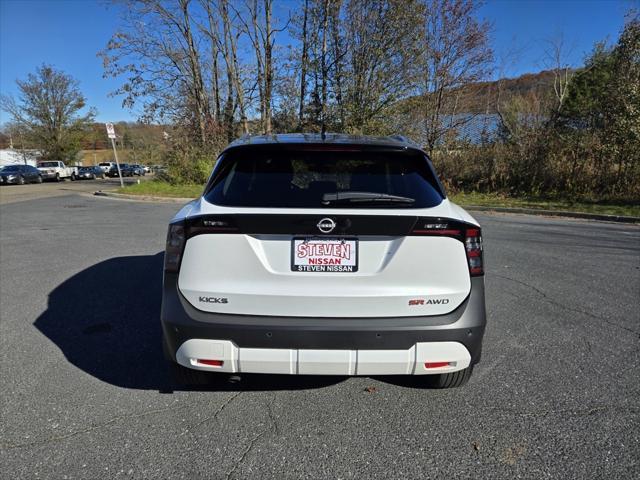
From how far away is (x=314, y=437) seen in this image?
7.54ft

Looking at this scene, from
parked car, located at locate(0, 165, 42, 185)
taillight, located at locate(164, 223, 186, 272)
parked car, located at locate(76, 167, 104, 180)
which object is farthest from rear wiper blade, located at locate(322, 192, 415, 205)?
parked car, located at locate(76, 167, 104, 180)

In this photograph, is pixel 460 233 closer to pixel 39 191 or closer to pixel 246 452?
pixel 246 452

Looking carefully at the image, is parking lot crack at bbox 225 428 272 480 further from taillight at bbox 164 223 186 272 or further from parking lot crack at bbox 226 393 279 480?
taillight at bbox 164 223 186 272

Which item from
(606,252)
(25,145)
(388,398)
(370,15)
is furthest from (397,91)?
(25,145)

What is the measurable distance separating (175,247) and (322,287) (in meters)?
0.86

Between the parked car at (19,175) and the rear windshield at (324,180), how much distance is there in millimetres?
37377

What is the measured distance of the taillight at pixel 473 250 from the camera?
2.27 m

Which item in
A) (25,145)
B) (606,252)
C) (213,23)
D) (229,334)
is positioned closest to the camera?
(229,334)

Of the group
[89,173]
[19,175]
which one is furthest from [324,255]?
[89,173]

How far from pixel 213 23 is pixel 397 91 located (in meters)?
11.7

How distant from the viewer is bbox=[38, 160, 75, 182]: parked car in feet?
116

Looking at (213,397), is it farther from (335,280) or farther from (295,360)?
(335,280)

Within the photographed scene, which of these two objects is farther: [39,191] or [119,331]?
[39,191]

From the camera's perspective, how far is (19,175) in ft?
104
